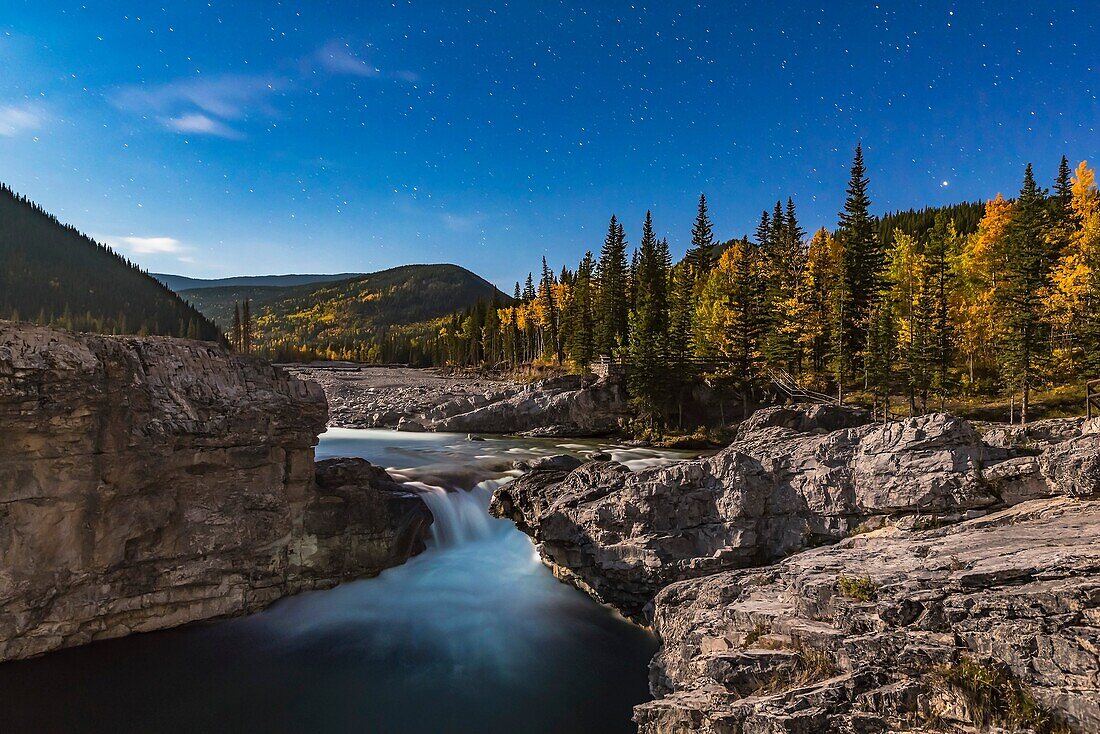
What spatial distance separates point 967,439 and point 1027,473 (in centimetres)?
149

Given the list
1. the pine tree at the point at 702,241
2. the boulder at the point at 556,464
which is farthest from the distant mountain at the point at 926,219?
the boulder at the point at 556,464

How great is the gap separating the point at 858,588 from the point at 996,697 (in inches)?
97.0

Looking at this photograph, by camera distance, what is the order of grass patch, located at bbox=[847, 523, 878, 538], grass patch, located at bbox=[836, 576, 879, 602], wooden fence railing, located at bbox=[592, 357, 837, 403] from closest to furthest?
grass patch, located at bbox=[836, 576, 879, 602]
grass patch, located at bbox=[847, 523, 878, 538]
wooden fence railing, located at bbox=[592, 357, 837, 403]

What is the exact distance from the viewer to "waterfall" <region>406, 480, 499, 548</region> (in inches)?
826

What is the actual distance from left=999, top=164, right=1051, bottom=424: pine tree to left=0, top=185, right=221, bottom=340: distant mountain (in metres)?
71.2

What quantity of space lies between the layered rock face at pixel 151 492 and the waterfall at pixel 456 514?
9.73 feet

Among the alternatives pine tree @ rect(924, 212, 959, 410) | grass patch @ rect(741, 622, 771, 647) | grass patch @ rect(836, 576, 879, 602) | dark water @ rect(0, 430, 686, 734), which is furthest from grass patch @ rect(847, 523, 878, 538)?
pine tree @ rect(924, 212, 959, 410)

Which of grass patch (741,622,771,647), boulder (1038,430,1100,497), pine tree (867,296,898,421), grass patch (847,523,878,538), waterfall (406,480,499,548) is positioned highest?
pine tree (867,296,898,421)

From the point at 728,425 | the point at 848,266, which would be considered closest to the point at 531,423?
the point at 728,425

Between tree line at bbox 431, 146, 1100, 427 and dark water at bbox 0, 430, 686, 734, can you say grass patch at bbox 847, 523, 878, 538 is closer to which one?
dark water at bbox 0, 430, 686, 734

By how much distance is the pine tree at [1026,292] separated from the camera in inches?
1217

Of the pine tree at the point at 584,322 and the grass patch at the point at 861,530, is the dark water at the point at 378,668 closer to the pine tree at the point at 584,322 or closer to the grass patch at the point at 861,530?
the grass patch at the point at 861,530

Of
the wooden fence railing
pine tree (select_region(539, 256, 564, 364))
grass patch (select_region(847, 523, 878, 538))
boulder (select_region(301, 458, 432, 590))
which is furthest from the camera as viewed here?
pine tree (select_region(539, 256, 564, 364))

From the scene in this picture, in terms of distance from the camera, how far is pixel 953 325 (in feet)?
130
